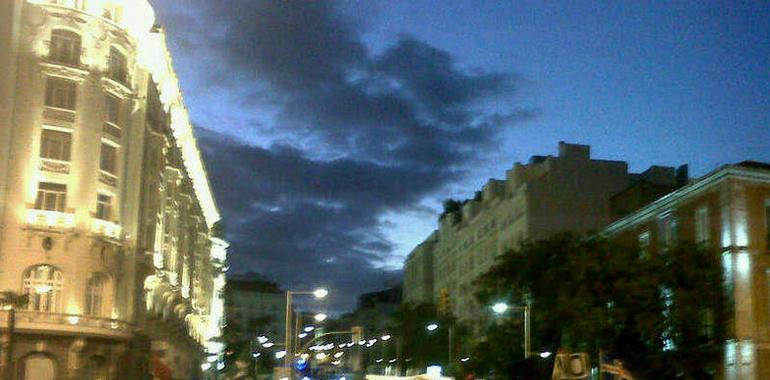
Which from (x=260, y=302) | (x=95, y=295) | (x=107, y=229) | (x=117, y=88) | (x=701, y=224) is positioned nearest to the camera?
(x=701, y=224)

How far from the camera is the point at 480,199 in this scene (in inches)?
4181

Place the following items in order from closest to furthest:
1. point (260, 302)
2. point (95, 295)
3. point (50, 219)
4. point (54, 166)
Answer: point (50, 219), point (54, 166), point (95, 295), point (260, 302)

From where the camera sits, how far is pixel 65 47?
54875mm

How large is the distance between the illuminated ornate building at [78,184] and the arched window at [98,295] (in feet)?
0.21

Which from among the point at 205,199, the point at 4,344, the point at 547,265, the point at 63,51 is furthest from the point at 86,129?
the point at 205,199

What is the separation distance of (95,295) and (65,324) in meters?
3.10

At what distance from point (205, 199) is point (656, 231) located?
189 feet

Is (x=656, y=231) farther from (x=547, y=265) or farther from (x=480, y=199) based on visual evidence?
(x=480, y=199)

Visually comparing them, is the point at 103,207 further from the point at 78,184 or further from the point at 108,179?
the point at 78,184

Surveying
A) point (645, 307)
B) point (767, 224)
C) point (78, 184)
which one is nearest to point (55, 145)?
point (78, 184)

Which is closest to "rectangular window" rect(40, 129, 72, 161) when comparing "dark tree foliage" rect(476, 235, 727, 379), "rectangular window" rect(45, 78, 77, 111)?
"rectangular window" rect(45, 78, 77, 111)

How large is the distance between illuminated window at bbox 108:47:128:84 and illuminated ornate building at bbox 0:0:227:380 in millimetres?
69

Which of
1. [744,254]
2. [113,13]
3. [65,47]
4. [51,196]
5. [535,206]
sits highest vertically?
[113,13]

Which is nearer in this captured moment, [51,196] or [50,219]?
[50,219]
